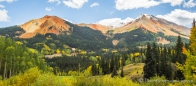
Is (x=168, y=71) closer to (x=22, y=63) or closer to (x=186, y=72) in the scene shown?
(x=22, y=63)

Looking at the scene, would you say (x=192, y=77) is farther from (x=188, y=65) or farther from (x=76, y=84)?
(x=76, y=84)

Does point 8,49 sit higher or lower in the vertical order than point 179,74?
higher

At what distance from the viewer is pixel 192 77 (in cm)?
3278

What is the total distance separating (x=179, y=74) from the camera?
108 meters

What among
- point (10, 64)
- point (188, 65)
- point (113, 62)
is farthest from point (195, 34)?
point (113, 62)

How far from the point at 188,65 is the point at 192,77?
7.16 ft

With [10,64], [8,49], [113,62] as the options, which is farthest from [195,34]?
[113,62]

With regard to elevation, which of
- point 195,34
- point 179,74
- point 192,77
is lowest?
point 179,74

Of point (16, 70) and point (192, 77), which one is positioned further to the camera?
point (16, 70)

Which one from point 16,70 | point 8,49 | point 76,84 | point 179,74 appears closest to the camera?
point 76,84

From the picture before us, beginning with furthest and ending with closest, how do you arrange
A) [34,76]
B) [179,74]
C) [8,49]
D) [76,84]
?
[179,74] < [8,49] < [34,76] < [76,84]

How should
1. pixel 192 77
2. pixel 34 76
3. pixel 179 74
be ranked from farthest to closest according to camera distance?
pixel 179 74 → pixel 34 76 → pixel 192 77

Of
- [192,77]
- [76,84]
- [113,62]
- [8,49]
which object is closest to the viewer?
[192,77]

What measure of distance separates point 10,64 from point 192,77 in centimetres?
9311
